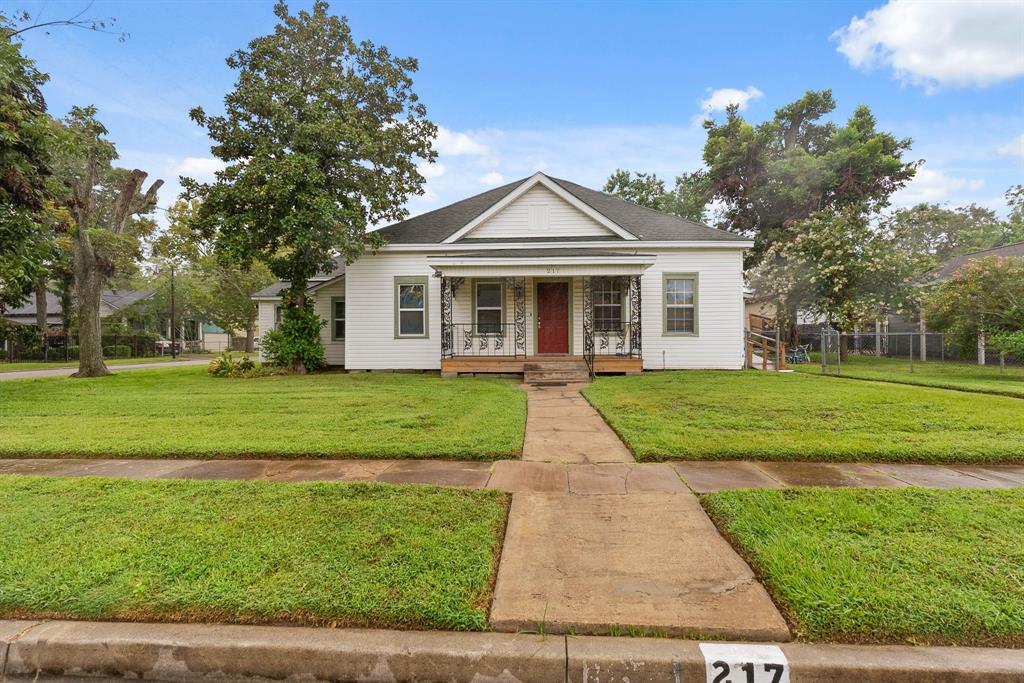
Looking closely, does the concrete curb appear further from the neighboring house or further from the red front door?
the neighboring house

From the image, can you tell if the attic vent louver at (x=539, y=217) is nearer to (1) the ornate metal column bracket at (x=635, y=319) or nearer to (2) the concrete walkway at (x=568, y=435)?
(1) the ornate metal column bracket at (x=635, y=319)

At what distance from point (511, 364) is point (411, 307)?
3612 mm

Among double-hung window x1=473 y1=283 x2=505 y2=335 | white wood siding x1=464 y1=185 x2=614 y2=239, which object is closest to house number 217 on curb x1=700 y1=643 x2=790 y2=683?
double-hung window x1=473 y1=283 x2=505 y2=335

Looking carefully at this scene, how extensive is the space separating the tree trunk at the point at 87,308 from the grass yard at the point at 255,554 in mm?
13699

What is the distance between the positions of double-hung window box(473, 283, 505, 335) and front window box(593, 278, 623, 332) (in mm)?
2741

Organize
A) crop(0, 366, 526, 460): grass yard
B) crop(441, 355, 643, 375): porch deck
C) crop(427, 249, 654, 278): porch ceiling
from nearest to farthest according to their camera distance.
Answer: crop(0, 366, 526, 460): grass yard < crop(427, 249, 654, 278): porch ceiling < crop(441, 355, 643, 375): porch deck

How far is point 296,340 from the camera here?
13289 millimetres

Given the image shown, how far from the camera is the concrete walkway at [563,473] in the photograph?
387 centimetres

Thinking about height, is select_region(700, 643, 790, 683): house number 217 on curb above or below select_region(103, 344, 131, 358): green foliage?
below

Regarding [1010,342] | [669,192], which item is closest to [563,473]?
[1010,342]

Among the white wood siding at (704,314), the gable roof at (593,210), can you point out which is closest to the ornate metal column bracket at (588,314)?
the gable roof at (593,210)

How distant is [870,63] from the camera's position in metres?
15.3

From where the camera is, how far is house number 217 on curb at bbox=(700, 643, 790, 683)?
1.87m

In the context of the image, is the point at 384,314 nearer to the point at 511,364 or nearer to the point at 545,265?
the point at 511,364
